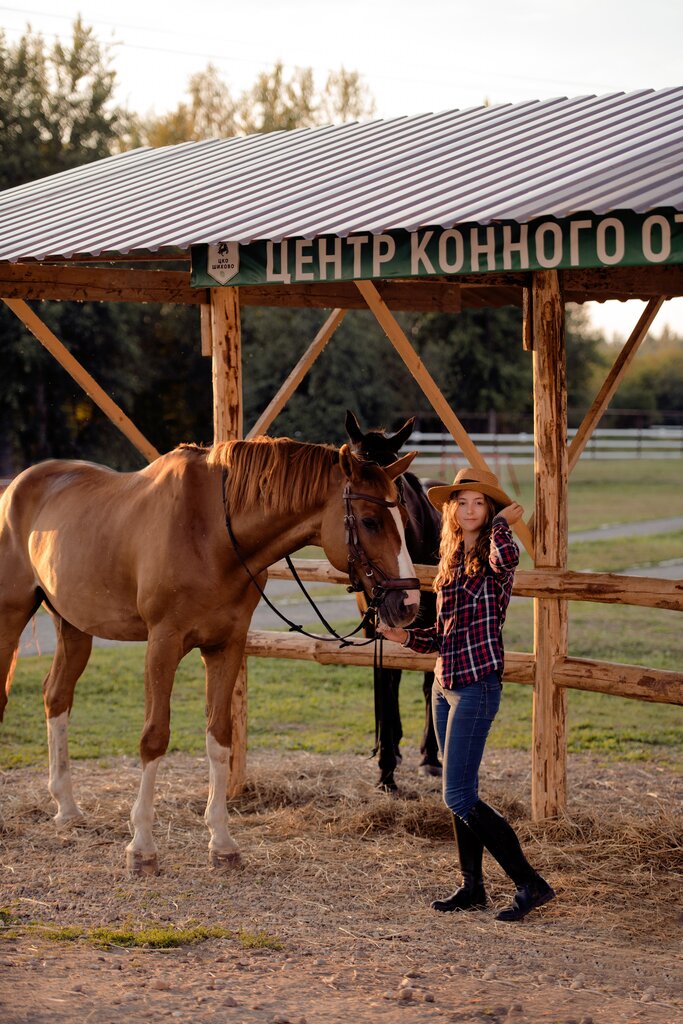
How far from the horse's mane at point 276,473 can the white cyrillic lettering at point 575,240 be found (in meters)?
1.37

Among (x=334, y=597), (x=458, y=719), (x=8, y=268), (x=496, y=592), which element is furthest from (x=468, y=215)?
(x=334, y=597)

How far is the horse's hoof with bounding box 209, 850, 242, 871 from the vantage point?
6.05 m

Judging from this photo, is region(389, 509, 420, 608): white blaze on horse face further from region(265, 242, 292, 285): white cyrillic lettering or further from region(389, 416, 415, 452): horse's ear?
region(265, 242, 292, 285): white cyrillic lettering

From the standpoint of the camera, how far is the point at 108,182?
337 inches

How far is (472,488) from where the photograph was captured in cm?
515

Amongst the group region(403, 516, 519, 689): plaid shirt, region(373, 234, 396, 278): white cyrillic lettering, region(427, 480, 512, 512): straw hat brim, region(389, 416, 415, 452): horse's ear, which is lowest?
region(403, 516, 519, 689): plaid shirt

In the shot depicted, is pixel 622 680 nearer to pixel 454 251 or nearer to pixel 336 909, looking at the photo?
pixel 336 909

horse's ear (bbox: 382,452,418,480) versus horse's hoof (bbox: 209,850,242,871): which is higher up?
horse's ear (bbox: 382,452,418,480)

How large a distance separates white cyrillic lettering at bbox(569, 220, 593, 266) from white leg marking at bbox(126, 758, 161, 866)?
3.08 meters

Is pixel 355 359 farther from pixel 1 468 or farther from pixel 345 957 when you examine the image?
pixel 345 957

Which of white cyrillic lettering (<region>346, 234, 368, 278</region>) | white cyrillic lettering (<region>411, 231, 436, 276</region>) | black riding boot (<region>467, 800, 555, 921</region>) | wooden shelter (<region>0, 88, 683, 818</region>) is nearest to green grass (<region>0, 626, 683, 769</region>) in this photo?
wooden shelter (<region>0, 88, 683, 818</region>)

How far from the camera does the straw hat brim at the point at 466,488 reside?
5.14 meters

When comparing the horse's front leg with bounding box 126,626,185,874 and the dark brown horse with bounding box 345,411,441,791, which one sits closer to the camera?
the horse's front leg with bounding box 126,626,185,874

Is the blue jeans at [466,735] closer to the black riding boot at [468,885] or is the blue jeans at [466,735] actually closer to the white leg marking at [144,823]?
the black riding boot at [468,885]
